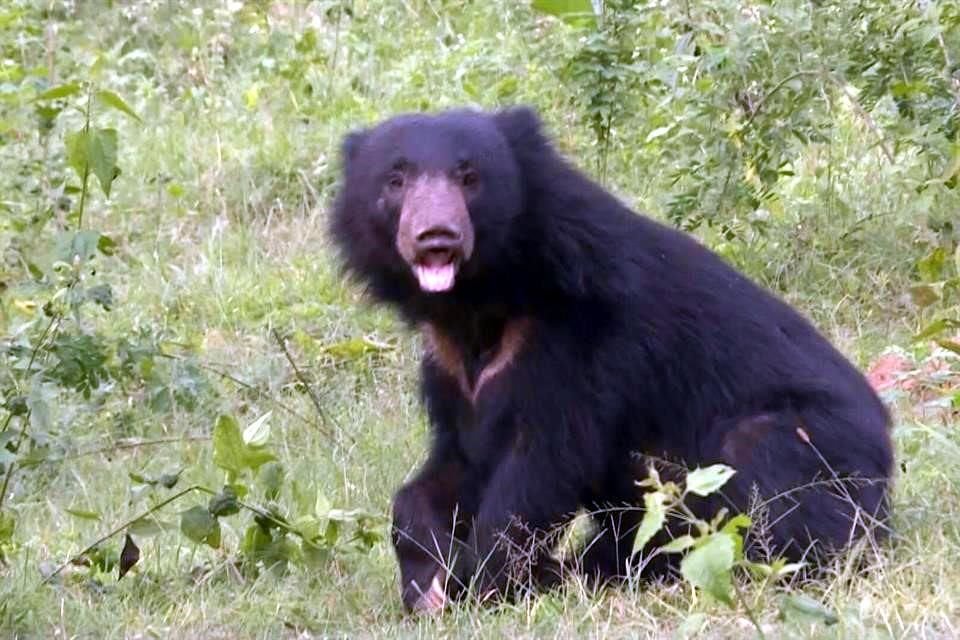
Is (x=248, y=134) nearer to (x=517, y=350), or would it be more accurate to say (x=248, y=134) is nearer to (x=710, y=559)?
(x=517, y=350)

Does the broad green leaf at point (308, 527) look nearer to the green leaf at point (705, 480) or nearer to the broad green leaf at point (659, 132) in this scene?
the green leaf at point (705, 480)

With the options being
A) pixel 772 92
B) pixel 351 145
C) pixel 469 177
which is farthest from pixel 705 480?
pixel 772 92

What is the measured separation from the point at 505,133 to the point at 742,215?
8.03ft

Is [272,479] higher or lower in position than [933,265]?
lower

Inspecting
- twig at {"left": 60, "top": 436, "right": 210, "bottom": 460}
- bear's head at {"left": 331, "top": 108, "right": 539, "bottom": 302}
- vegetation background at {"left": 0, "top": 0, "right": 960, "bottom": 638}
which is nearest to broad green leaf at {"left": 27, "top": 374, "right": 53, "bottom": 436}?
vegetation background at {"left": 0, "top": 0, "right": 960, "bottom": 638}

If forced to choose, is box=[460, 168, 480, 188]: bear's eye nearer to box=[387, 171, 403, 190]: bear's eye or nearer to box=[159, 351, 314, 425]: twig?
box=[387, 171, 403, 190]: bear's eye

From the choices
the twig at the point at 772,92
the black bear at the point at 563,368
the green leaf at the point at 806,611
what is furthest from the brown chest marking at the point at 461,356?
the twig at the point at 772,92

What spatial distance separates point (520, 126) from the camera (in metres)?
5.91

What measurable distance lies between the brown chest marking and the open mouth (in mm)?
252

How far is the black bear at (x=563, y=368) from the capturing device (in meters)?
5.53

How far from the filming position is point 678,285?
19.0 feet

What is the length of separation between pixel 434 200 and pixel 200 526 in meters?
1.15

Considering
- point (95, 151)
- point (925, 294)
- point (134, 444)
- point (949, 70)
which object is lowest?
point (134, 444)

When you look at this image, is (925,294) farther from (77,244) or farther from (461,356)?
(77,244)
